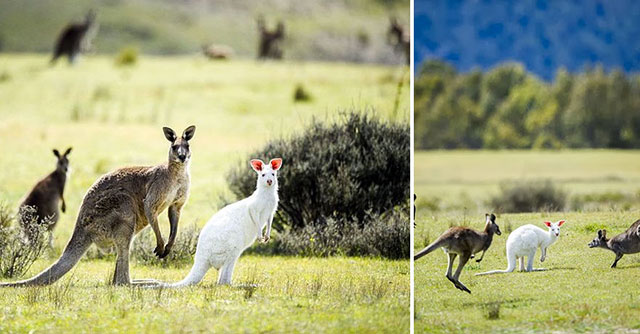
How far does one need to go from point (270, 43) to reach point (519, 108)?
11.9 metres

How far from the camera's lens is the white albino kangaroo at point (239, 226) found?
808 cm

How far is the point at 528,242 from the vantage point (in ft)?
28.8

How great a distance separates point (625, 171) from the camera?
16969 mm

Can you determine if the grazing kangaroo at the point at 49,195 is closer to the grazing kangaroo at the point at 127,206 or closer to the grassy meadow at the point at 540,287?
the grazing kangaroo at the point at 127,206

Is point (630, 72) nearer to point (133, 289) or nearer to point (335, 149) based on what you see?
point (335, 149)

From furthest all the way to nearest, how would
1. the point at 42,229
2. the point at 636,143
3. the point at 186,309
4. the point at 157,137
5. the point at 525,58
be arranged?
the point at 525,58 < the point at 636,143 < the point at 157,137 < the point at 42,229 < the point at 186,309

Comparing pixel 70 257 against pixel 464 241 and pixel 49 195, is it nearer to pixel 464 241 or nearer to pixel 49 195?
pixel 49 195

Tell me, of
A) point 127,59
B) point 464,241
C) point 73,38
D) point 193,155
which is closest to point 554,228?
point 464,241

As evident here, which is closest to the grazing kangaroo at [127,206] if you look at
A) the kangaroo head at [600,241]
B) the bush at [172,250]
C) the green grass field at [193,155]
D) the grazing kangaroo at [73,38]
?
the green grass field at [193,155]

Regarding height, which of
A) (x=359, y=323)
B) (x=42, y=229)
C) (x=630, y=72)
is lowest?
(x=359, y=323)

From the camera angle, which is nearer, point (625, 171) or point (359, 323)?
point (359, 323)

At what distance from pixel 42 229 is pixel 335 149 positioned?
342 cm

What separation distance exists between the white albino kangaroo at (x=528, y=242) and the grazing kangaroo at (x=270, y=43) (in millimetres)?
21974

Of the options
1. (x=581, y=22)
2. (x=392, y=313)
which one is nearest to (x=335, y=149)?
(x=392, y=313)
